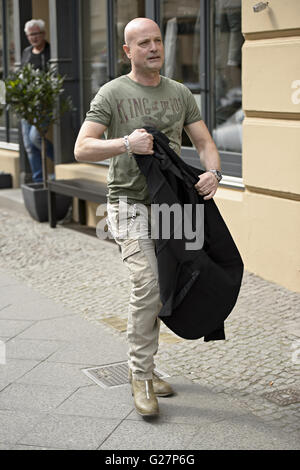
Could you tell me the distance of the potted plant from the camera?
9758 mm

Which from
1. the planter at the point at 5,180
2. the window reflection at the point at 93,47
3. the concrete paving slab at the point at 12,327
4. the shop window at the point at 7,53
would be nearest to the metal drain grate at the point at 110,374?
the concrete paving slab at the point at 12,327

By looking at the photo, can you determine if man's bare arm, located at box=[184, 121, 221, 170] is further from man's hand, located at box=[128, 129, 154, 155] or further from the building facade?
the building facade

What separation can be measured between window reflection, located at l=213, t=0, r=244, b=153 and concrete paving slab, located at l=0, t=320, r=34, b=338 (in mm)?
3206

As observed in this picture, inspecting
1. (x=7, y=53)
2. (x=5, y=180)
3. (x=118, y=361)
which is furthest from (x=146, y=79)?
(x=7, y=53)

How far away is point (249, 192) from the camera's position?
23.5 feet

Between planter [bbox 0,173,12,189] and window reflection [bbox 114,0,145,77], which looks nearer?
window reflection [bbox 114,0,145,77]

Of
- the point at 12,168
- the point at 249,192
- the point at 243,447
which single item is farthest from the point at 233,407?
the point at 12,168

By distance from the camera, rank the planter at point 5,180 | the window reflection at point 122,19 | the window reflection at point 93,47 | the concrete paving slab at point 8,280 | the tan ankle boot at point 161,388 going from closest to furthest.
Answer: the tan ankle boot at point 161,388 → the concrete paving slab at point 8,280 → the window reflection at point 122,19 → the window reflection at point 93,47 → the planter at point 5,180

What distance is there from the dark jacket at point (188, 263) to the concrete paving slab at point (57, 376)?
0.87 m

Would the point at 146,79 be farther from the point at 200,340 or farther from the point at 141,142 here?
the point at 200,340

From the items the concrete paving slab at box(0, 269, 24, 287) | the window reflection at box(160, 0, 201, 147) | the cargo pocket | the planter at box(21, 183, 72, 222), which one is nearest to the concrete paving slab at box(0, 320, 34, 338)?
the concrete paving slab at box(0, 269, 24, 287)

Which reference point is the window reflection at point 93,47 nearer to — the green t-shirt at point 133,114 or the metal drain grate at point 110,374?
the metal drain grate at point 110,374

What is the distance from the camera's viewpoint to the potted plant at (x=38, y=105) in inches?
384
